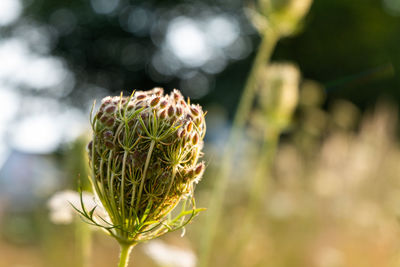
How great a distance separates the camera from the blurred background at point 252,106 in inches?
137

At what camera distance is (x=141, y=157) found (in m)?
0.86

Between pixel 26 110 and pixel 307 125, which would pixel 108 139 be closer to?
pixel 307 125

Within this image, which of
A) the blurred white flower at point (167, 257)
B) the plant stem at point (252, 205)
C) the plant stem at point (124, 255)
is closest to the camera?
the plant stem at point (124, 255)

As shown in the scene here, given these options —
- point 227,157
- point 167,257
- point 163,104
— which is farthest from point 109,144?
point 227,157

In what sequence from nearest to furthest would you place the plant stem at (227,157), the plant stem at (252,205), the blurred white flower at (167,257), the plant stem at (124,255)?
1. the plant stem at (124,255)
2. the blurred white flower at (167,257)
3. the plant stem at (227,157)
4. the plant stem at (252,205)

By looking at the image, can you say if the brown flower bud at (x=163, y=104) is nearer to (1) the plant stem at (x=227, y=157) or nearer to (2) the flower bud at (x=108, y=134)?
(2) the flower bud at (x=108, y=134)

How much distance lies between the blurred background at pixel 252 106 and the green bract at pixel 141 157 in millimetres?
1444

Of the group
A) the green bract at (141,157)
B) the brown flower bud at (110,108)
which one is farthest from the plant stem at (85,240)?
the brown flower bud at (110,108)

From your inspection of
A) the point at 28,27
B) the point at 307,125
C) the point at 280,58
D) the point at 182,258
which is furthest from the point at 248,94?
the point at 28,27

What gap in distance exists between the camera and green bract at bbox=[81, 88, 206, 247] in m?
0.85

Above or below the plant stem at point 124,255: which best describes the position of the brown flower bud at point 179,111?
above

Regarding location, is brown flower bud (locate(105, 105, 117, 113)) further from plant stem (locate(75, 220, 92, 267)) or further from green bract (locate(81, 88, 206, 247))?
plant stem (locate(75, 220, 92, 267))

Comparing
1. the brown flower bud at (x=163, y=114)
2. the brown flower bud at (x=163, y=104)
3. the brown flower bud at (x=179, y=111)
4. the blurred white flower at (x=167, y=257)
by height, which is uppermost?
the brown flower bud at (x=163, y=104)

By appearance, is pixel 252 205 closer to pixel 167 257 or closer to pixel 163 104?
pixel 167 257
